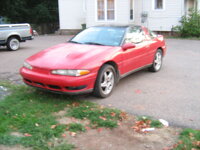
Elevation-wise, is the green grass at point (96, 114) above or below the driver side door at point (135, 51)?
below

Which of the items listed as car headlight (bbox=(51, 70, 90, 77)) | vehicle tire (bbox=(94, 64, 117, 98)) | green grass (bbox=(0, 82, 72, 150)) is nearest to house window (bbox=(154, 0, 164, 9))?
vehicle tire (bbox=(94, 64, 117, 98))

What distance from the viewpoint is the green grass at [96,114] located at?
4.33 meters

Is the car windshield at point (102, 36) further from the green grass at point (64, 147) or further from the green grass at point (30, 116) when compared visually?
the green grass at point (64, 147)

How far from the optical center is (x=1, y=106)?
196 inches

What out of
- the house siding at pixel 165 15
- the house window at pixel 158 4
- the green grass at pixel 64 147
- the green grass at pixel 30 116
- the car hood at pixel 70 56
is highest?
the house window at pixel 158 4

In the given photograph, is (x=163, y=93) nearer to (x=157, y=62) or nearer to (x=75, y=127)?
(x=157, y=62)

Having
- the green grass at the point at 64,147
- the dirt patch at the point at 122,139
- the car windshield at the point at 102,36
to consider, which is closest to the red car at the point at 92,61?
the car windshield at the point at 102,36

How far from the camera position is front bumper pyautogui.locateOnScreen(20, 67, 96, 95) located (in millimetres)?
4977

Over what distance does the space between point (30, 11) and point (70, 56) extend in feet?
77.5

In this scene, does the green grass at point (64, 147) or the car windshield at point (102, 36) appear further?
the car windshield at point (102, 36)

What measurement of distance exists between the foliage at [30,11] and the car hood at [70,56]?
2185 centimetres

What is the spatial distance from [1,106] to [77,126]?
5.52ft

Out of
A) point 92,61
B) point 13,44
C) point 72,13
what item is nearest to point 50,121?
point 92,61

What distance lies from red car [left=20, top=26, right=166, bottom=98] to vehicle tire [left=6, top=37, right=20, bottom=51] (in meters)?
7.01
